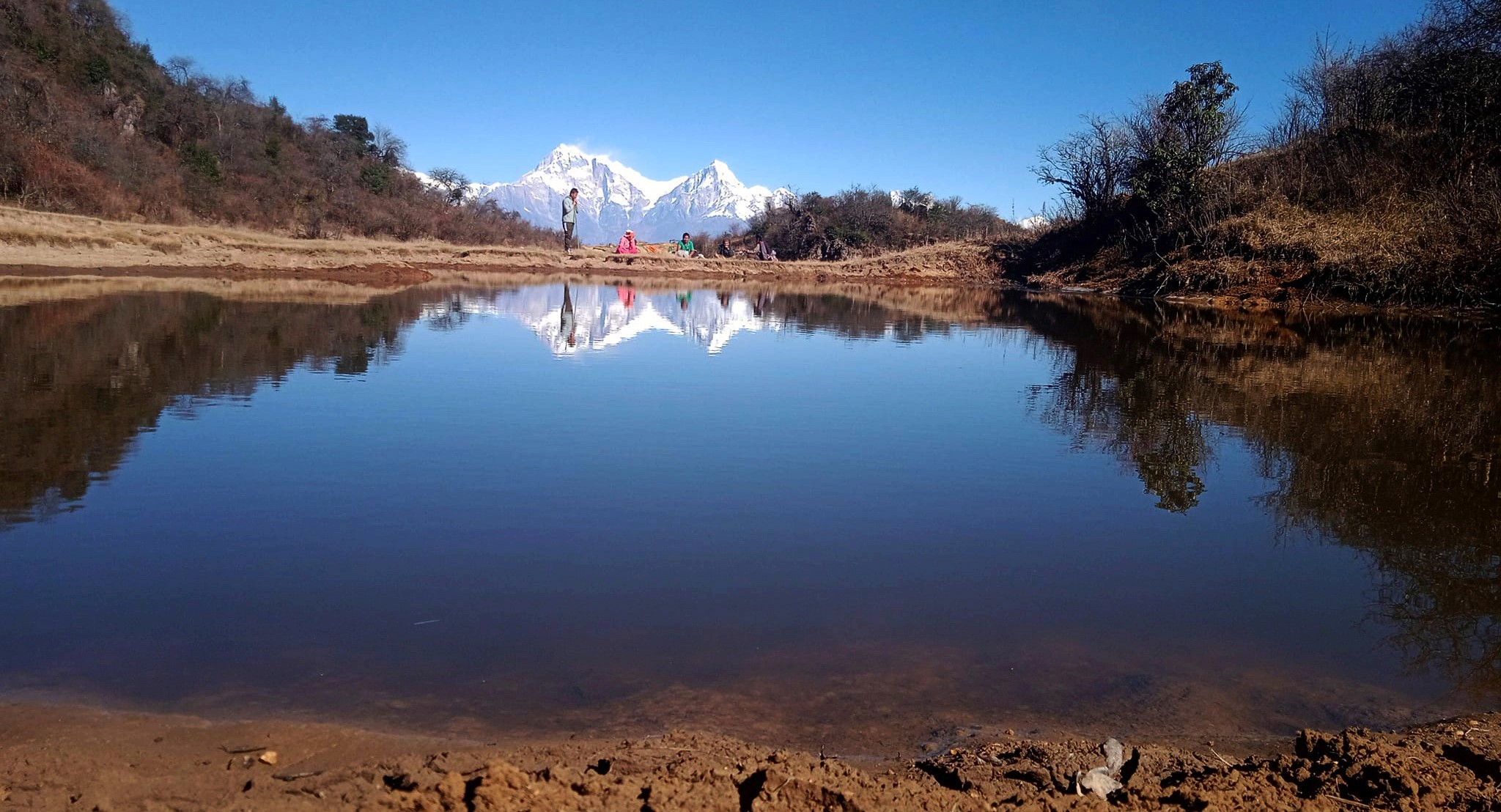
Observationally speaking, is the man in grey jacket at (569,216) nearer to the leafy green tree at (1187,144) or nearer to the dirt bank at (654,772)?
the leafy green tree at (1187,144)

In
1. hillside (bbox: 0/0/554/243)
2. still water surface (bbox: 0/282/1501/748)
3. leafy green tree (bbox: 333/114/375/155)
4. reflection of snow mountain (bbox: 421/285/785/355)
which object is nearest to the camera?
still water surface (bbox: 0/282/1501/748)

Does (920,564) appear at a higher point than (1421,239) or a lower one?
lower

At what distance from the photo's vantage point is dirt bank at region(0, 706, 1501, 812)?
9.01 feet

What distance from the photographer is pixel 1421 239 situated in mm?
24734

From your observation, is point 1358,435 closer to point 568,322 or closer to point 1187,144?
point 568,322

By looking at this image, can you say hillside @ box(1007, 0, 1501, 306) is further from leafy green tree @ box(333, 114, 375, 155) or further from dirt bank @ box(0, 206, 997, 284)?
leafy green tree @ box(333, 114, 375, 155)

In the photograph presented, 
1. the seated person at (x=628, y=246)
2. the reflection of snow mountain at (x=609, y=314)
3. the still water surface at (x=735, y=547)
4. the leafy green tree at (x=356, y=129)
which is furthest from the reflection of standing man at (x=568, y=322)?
the leafy green tree at (x=356, y=129)

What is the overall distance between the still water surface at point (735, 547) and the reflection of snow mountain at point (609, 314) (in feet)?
15.0

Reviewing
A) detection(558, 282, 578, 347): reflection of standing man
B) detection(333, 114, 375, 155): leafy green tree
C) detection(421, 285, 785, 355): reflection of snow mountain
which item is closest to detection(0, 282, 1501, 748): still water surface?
detection(558, 282, 578, 347): reflection of standing man

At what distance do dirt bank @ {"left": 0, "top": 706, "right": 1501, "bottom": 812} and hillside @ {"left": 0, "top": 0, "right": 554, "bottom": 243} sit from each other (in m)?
31.5

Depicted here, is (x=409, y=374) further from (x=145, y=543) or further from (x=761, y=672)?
(x=761, y=672)

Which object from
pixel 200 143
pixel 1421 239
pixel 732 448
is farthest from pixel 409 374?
pixel 200 143

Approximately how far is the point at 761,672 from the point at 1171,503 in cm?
394

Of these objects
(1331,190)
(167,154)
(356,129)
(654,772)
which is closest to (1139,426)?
(654,772)
